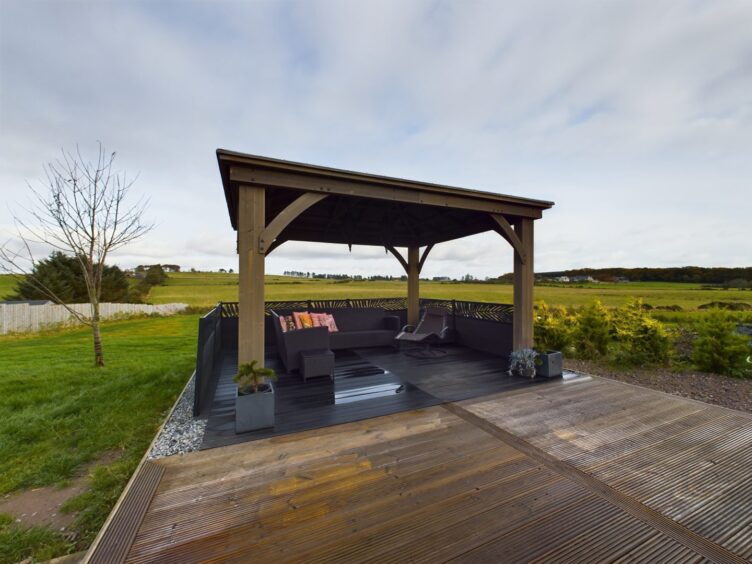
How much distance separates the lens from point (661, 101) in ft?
19.5

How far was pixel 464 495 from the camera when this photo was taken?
1976 mm

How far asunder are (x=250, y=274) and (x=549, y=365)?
433cm

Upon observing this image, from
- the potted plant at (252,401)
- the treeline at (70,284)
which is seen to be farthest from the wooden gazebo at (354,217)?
the treeline at (70,284)

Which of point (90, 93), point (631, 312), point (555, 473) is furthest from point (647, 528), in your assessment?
point (90, 93)

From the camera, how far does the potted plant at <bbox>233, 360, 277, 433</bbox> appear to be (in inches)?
114

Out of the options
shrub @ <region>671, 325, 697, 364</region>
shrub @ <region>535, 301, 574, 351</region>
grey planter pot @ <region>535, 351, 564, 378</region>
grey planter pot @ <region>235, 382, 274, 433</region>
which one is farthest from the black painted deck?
shrub @ <region>671, 325, 697, 364</region>

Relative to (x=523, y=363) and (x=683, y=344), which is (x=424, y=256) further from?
(x=683, y=344)

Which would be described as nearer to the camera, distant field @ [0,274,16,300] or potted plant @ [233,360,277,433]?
potted plant @ [233,360,277,433]

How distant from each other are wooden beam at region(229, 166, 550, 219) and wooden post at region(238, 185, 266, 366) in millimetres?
152

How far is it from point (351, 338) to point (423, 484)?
4428mm

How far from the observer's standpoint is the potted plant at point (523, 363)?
4.49 metres

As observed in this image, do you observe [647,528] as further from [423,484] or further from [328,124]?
[328,124]

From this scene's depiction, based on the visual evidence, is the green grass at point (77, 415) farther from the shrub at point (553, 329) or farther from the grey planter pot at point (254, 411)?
the shrub at point (553, 329)

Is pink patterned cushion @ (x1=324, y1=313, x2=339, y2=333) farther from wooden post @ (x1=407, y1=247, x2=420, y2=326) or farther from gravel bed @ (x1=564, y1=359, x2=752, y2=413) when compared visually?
gravel bed @ (x1=564, y1=359, x2=752, y2=413)
